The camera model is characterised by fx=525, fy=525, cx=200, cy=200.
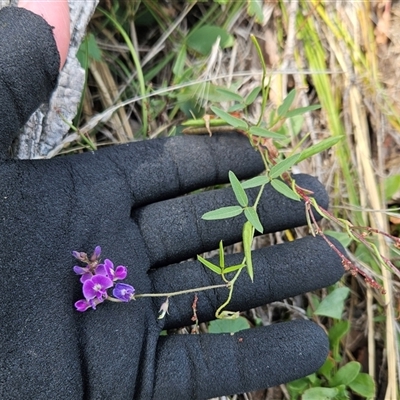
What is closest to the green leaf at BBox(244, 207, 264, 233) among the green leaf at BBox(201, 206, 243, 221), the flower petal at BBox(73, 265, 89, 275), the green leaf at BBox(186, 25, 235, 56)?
the green leaf at BBox(201, 206, 243, 221)

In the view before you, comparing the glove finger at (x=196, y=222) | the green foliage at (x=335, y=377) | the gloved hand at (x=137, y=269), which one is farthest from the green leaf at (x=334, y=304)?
the glove finger at (x=196, y=222)

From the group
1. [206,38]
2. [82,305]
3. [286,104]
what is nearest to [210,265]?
[82,305]

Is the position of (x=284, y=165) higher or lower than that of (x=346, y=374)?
higher

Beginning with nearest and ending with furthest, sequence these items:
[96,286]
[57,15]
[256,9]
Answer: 1. [96,286]
2. [57,15]
3. [256,9]

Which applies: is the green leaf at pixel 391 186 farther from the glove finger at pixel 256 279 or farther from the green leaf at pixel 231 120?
the green leaf at pixel 231 120

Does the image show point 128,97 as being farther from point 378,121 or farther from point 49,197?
point 378,121

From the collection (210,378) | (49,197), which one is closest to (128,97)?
(49,197)

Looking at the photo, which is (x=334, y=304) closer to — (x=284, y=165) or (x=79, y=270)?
(x=284, y=165)
